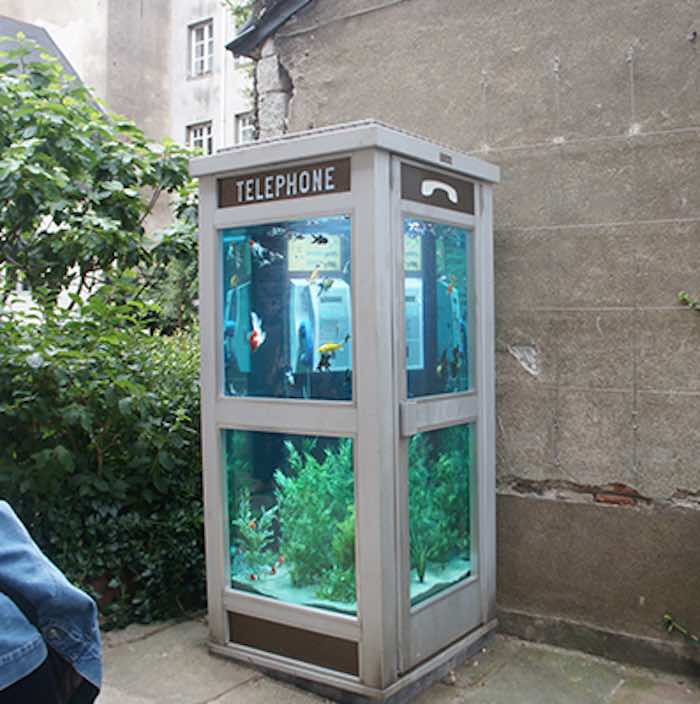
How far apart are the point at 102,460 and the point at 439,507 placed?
1995 mm

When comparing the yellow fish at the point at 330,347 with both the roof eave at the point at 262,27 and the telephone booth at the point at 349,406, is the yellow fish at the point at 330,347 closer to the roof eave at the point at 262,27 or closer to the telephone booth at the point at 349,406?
the telephone booth at the point at 349,406

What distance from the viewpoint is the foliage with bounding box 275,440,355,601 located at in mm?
3686

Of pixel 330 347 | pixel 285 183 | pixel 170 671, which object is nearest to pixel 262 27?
pixel 285 183

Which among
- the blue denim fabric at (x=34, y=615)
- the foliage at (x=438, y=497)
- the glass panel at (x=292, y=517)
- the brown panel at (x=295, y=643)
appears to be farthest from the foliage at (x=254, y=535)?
the blue denim fabric at (x=34, y=615)

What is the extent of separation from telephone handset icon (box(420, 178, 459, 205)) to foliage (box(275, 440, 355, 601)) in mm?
1165

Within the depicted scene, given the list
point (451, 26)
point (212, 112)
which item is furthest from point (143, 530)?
point (212, 112)

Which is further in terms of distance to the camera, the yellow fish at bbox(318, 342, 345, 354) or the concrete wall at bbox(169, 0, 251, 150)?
the concrete wall at bbox(169, 0, 251, 150)

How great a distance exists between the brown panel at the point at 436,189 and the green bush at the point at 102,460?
1.91 metres

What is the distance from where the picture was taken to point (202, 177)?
4.03 meters

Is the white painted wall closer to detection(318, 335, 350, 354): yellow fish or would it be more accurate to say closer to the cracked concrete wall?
the cracked concrete wall

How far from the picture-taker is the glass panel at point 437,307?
3752 millimetres

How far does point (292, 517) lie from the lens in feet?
12.6

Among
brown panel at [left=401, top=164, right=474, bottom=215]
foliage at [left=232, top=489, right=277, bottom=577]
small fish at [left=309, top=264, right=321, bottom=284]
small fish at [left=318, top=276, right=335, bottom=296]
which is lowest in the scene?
foliage at [left=232, top=489, right=277, bottom=577]

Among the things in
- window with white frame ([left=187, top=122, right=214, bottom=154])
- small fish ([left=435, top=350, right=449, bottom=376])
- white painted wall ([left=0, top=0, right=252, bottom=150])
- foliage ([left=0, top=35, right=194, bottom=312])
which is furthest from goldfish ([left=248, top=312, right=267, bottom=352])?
window with white frame ([left=187, top=122, right=214, bottom=154])
